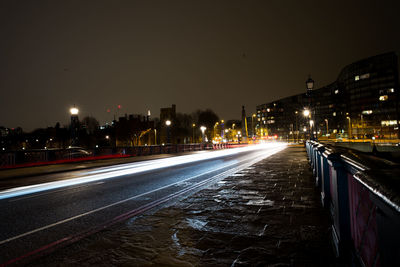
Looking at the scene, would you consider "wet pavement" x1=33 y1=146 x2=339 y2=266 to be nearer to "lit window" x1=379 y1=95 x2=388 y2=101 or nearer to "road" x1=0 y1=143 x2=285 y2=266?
"road" x1=0 y1=143 x2=285 y2=266

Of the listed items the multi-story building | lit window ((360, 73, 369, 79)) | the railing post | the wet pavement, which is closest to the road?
the wet pavement

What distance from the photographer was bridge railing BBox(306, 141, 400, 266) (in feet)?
4.49

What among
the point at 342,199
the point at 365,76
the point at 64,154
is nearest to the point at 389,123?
the point at 365,76

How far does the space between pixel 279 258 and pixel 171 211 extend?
119 inches

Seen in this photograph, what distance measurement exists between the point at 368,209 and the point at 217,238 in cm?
257

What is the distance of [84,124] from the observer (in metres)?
99.8

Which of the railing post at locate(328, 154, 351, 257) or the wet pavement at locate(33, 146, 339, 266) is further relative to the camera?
the wet pavement at locate(33, 146, 339, 266)

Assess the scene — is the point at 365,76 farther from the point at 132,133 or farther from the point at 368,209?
the point at 368,209

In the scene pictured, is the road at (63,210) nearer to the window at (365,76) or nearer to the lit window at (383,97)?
the lit window at (383,97)

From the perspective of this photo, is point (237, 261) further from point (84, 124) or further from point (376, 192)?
point (84, 124)

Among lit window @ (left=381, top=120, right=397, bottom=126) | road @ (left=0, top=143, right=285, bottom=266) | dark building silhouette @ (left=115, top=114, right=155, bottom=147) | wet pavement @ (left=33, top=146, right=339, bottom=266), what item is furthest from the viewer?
lit window @ (left=381, top=120, right=397, bottom=126)

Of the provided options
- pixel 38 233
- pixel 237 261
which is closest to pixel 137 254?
pixel 237 261

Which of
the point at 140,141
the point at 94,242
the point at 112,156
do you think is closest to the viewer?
the point at 94,242

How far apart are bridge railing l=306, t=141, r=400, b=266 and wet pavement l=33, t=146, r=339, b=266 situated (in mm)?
619
